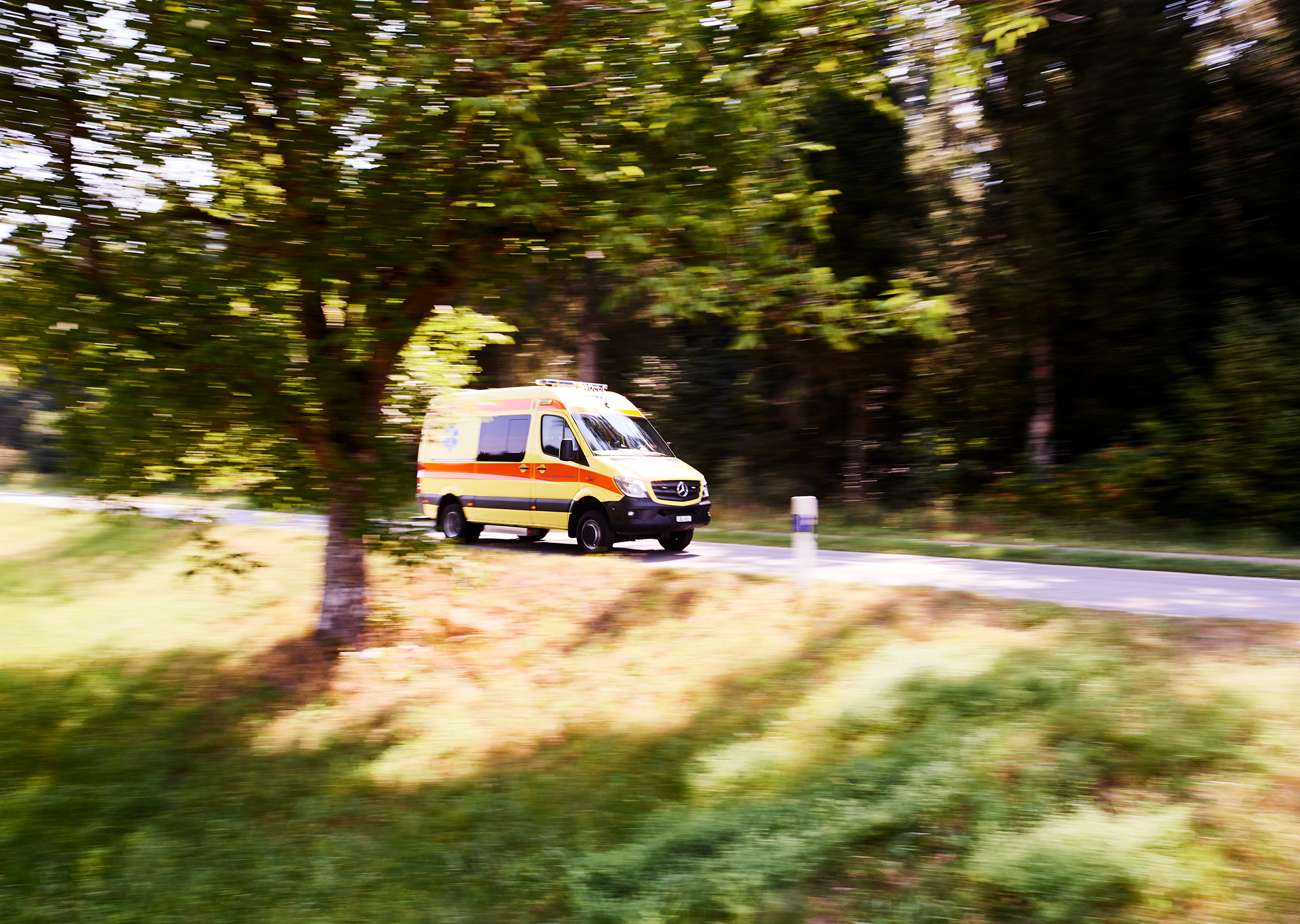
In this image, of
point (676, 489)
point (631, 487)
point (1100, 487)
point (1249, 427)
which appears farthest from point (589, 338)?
point (1249, 427)

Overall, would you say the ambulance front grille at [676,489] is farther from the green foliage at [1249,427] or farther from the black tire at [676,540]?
the green foliage at [1249,427]

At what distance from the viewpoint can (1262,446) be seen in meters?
13.6

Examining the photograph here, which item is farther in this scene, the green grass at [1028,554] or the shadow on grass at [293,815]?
the green grass at [1028,554]

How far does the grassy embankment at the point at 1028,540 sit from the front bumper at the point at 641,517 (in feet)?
5.95

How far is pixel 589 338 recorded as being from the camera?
69.8 feet

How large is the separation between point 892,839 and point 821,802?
0.51 m

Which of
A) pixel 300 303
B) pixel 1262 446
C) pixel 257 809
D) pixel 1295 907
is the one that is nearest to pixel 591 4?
pixel 300 303

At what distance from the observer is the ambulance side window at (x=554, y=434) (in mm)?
14281

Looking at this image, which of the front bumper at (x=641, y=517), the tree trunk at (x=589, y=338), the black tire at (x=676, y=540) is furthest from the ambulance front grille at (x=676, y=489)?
the tree trunk at (x=589, y=338)

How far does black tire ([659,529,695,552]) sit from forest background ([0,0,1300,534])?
3365 mm

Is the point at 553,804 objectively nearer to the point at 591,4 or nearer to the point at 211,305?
the point at 211,305

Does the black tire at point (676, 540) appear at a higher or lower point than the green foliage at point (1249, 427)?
lower

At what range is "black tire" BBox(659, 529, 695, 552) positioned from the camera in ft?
45.6

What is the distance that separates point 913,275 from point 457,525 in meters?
9.00
